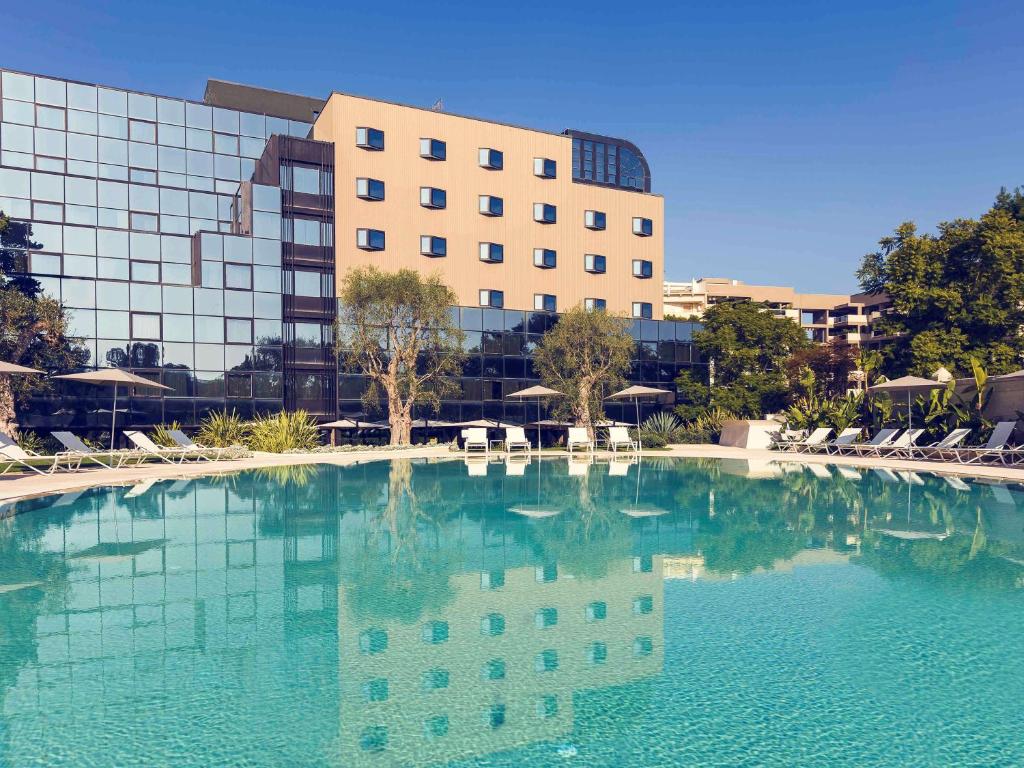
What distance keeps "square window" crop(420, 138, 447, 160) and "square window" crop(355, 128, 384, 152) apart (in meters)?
1.91

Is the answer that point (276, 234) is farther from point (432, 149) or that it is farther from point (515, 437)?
point (515, 437)

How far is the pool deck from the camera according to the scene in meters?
15.7

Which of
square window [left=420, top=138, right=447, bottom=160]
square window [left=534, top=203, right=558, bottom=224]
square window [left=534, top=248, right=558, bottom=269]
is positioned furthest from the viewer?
square window [left=534, top=203, right=558, bottom=224]

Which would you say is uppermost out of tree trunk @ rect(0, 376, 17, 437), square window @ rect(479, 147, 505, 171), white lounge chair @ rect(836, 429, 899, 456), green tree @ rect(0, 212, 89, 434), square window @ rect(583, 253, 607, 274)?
square window @ rect(479, 147, 505, 171)

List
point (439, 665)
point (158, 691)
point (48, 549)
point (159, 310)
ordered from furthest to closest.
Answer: point (159, 310) → point (48, 549) → point (439, 665) → point (158, 691)

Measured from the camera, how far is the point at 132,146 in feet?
102

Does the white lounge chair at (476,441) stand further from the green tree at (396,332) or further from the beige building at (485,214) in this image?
the beige building at (485,214)

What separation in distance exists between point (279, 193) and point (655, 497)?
22979mm

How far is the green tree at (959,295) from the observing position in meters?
26.4

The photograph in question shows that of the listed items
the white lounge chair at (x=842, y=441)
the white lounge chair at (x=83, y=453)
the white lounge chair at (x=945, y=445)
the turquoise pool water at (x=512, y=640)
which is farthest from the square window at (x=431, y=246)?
the turquoise pool water at (x=512, y=640)

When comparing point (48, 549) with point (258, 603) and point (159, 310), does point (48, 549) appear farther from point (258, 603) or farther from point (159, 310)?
point (159, 310)

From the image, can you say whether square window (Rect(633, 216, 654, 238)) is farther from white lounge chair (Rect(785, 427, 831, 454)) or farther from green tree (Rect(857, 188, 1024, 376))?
white lounge chair (Rect(785, 427, 831, 454))

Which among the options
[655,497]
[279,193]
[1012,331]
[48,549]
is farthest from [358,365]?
[1012,331]

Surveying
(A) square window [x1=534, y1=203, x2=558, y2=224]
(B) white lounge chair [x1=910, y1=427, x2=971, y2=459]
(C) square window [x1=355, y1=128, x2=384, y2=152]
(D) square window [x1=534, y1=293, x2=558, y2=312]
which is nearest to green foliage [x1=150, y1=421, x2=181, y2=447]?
(C) square window [x1=355, y1=128, x2=384, y2=152]
